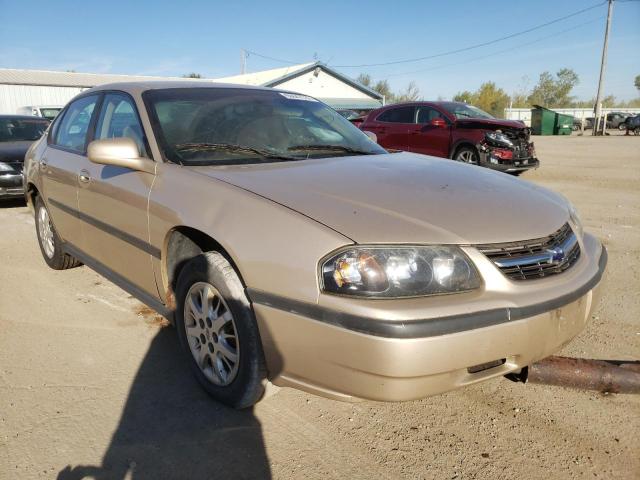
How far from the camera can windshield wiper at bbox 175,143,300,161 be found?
2.79 metres

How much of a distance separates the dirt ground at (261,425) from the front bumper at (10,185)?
17.8 ft

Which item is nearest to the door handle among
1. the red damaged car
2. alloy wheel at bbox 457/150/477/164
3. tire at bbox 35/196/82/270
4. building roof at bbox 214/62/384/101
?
tire at bbox 35/196/82/270

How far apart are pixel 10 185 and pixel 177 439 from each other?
23.8ft

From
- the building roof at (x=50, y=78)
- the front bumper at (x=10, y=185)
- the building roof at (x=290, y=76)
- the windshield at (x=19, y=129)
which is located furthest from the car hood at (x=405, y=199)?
the building roof at (x=50, y=78)

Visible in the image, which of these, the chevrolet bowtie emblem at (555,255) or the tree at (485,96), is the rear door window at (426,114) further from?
the tree at (485,96)

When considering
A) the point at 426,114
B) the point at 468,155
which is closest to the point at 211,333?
the point at 468,155

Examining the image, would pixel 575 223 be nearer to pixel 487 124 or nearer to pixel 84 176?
pixel 84 176

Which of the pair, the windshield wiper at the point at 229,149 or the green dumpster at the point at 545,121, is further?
the green dumpster at the point at 545,121

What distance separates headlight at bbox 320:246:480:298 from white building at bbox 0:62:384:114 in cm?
3118

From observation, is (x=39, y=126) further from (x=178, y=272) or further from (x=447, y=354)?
(x=447, y=354)

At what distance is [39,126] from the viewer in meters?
9.61

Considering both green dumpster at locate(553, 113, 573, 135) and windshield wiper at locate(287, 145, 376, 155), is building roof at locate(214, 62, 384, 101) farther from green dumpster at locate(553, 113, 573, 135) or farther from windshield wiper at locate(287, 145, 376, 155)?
windshield wiper at locate(287, 145, 376, 155)

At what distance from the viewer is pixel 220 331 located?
2.41 meters

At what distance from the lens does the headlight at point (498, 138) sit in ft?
30.6
